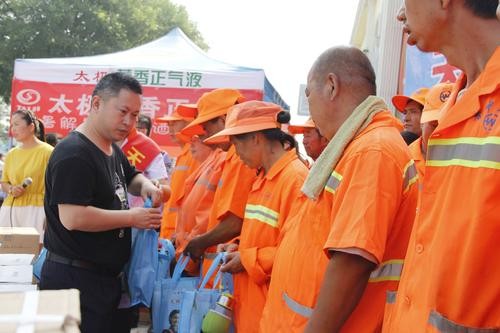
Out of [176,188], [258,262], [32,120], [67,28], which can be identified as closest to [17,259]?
[258,262]

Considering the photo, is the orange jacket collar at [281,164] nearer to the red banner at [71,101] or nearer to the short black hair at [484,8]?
the short black hair at [484,8]

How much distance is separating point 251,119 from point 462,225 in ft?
6.46

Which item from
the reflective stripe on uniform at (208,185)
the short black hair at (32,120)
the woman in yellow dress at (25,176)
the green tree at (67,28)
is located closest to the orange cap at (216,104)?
the reflective stripe on uniform at (208,185)

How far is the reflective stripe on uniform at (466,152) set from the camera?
1199 millimetres

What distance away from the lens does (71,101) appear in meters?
8.68

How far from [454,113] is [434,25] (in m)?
0.25

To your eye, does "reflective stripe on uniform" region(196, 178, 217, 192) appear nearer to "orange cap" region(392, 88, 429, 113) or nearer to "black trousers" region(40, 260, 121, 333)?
"black trousers" region(40, 260, 121, 333)

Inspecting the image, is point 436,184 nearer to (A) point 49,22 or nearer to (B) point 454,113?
(B) point 454,113

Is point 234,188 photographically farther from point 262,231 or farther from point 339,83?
point 339,83

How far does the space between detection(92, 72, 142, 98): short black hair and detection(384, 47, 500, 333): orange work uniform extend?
2.01 metres

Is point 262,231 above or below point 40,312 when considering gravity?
below

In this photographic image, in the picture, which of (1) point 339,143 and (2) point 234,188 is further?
(2) point 234,188

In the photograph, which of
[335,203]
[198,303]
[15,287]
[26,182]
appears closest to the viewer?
[335,203]

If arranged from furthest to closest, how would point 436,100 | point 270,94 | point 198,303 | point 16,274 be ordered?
1. point 270,94
2. point 436,100
3. point 198,303
4. point 16,274
